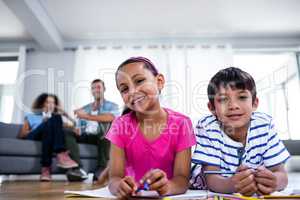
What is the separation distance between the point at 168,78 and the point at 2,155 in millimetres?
2325

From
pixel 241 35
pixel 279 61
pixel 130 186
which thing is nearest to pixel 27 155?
pixel 130 186

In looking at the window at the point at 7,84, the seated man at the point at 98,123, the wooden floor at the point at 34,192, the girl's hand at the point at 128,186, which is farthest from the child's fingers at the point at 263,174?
the window at the point at 7,84

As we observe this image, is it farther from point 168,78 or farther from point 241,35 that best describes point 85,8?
point 241,35

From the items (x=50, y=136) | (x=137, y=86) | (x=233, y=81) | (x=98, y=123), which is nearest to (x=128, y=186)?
(x=137, y=86)

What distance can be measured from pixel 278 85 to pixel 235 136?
3.74m

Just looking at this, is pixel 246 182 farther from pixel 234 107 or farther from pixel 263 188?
pixel 234 107

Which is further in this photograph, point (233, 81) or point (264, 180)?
point (233, 81)

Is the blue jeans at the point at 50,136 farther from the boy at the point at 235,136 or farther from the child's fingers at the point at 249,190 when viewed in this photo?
the child's fingers at the point at 249,190

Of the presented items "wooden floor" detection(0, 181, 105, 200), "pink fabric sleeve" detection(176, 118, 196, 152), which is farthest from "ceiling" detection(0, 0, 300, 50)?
"pink fabric sleeve" detection(176, 118, 196, 152)

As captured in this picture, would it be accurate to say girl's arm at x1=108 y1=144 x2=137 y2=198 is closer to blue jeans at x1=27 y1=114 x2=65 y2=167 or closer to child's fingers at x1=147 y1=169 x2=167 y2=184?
child's fingers at x1=147 y1=169 x2=167 y2=184

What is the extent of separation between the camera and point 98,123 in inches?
96.0

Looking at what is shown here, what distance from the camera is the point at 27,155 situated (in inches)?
87.7

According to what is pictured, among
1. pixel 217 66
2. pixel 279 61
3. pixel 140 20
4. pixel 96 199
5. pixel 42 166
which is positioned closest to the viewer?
pixel 96 199

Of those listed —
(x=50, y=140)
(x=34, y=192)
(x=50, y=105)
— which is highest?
(x=50, y=105)
